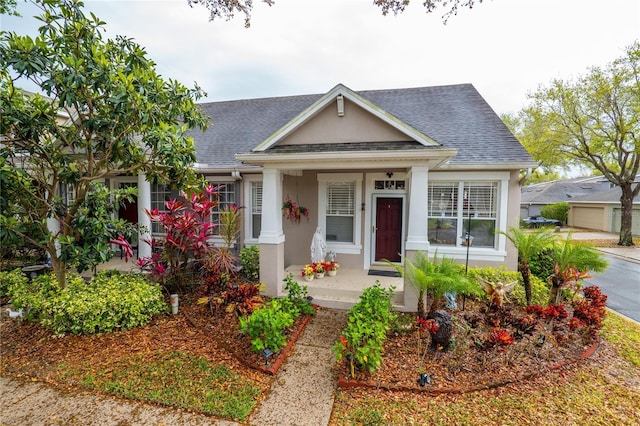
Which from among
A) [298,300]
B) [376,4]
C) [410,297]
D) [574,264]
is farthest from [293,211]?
[574,264]

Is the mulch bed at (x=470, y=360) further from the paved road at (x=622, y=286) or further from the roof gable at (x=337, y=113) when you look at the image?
the roof gable at (x=337, y=113)

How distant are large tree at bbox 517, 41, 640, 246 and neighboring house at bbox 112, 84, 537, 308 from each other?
9.22m

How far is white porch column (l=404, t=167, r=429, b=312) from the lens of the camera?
580 cm

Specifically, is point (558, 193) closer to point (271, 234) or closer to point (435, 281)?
point (435, 281)

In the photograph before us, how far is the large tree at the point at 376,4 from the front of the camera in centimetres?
490

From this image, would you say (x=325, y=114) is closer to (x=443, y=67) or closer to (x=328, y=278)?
(x=328, y=278)

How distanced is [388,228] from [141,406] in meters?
6.71

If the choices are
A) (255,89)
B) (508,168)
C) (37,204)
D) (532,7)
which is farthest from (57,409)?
(255,89)

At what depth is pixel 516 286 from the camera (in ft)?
22.5

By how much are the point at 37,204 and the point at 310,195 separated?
6.05 metres

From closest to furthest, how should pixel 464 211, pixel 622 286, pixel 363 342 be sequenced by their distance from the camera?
pixel 363 342, pixel 464 211, pixel 622 286

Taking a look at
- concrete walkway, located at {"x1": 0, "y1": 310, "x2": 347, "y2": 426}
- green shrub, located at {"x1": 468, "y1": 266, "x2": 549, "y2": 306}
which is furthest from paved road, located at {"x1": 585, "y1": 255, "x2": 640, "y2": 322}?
concrete walkway, located at {"x1": 0, "y1": 310, "x2": 347, "y2": 426}

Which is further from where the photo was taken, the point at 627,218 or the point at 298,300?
the point at 627,218

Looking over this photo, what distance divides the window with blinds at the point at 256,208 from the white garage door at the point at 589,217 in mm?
27875
